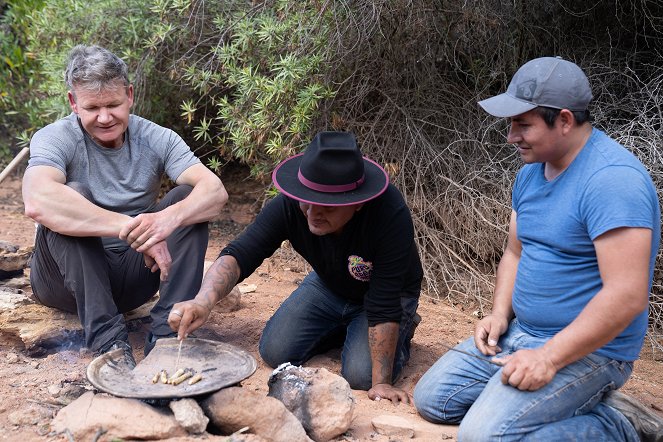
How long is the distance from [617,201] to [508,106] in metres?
0.57

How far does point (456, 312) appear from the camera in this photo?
548cm

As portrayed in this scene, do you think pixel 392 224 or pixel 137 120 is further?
pixel 137 120

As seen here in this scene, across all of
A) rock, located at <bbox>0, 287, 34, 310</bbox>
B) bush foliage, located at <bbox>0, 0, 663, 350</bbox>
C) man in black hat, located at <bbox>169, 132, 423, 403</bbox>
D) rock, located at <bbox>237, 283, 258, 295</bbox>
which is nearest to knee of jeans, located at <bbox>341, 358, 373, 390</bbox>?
man in black hat, located at <bbox>169, 132, 423, 403</bbox>

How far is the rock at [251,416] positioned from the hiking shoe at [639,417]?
128 cm

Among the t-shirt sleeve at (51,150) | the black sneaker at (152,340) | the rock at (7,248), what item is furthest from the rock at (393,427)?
the rock at (7,248)

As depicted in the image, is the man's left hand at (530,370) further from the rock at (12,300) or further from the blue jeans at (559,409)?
the rock at (12,300)

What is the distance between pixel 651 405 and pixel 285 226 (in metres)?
2.19

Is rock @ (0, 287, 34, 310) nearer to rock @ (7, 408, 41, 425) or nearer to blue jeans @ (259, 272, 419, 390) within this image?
rock @ (7, 408, 41, 425)

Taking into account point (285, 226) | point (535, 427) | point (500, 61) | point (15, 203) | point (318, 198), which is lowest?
point (15, 203)

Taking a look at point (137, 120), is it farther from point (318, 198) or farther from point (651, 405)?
point (651, 405)

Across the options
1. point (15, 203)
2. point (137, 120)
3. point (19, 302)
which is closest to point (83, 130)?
point (137, 120)

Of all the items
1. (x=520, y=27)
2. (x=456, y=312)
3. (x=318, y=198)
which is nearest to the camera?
(x=318, y=198)

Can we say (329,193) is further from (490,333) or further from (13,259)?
(13,259)

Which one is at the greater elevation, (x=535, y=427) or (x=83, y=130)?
(x=83, y=130)
